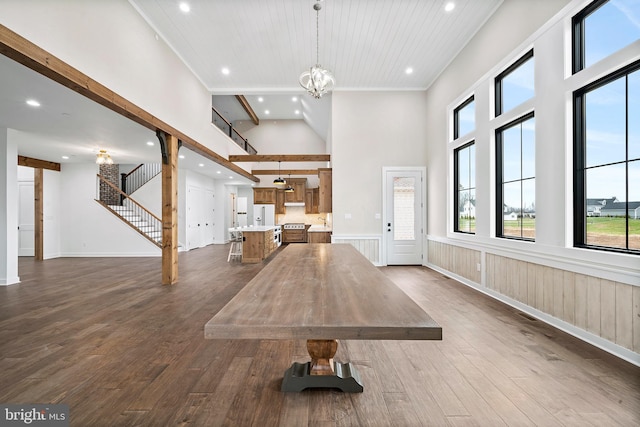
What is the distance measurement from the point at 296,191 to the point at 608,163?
10071 mm

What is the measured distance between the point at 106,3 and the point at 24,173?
24.3 feet

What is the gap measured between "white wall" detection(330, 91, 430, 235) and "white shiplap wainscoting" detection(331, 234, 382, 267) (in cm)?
11

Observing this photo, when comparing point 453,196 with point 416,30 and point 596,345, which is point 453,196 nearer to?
point 416,30

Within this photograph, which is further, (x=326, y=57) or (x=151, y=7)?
(x=326, y=57)

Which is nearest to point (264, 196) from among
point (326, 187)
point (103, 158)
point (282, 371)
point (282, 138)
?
point (282, 138)

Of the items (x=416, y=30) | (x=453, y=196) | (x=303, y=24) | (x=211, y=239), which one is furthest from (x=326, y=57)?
(x=211, y=239)

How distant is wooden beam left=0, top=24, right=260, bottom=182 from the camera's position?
7.90 ft

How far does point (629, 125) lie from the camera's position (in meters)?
2.37

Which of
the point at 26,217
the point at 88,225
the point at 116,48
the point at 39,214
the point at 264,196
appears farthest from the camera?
the point at 264,196

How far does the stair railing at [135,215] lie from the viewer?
8.28 meters

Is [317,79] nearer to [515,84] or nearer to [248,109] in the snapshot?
[515,84]

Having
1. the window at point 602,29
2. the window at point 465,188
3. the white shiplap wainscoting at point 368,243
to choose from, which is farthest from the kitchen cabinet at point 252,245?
the window at point 602,29

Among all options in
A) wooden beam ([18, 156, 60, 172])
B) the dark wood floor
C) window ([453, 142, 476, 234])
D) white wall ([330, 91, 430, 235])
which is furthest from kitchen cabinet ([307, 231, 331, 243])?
wooden beam ([18, 156, 60, 172])

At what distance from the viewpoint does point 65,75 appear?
9.43ft
